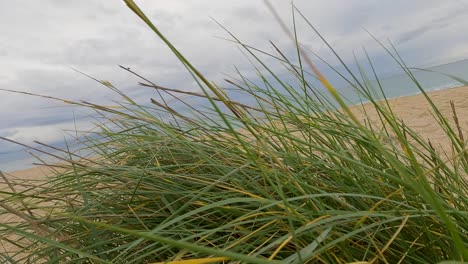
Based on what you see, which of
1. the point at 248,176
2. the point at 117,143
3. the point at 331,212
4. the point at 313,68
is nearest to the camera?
the point at 313,68

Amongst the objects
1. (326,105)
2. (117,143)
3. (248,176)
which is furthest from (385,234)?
(117,143)

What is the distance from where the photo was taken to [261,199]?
52cm

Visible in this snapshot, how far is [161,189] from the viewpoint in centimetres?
75

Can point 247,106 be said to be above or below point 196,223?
above

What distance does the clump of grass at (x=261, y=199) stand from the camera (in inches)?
21.2

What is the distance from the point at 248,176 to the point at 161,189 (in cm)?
20

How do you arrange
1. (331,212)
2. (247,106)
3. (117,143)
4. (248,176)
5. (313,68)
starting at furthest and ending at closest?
(117,143), (247,106), (248,176), (331,212), (313,68)

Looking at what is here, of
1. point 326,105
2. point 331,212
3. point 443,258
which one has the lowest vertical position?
point 443,258

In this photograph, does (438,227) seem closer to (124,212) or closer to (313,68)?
(313,68)

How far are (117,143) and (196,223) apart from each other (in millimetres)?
544

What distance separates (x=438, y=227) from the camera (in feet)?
1.97

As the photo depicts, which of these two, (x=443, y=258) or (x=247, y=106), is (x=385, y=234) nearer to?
(x=443, y=258)

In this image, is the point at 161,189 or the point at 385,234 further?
the point at 161,189

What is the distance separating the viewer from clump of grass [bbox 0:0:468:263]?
0.54 m
